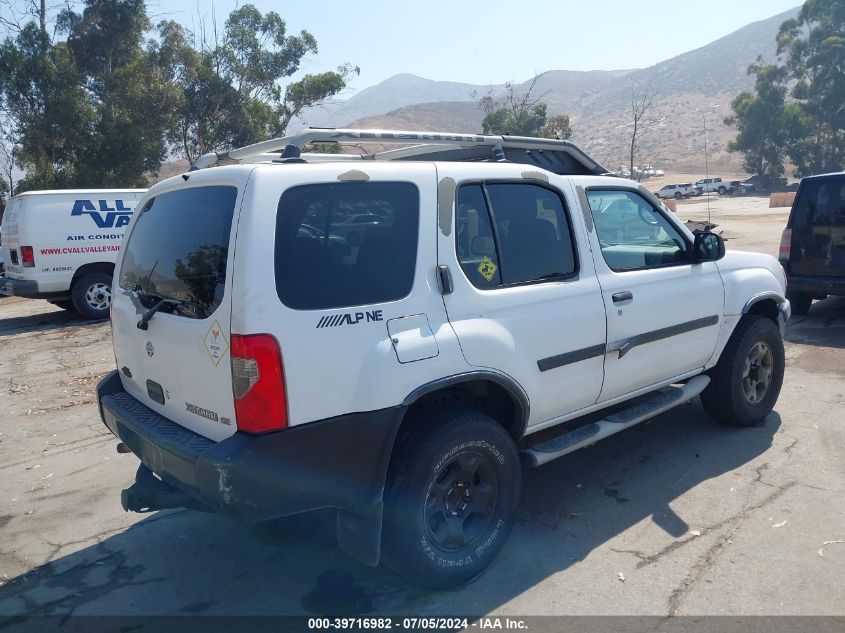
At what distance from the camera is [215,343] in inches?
114

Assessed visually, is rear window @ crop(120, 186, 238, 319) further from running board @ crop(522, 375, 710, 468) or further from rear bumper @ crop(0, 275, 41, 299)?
rear bumper @ crop(0, 275, 41, 299)

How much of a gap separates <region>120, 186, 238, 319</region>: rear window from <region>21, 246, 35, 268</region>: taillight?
8.27m

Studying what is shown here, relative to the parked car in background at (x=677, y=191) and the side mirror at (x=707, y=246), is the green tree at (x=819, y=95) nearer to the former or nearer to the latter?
the parked car in background at (x=677, y=191)

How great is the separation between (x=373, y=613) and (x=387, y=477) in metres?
0.63

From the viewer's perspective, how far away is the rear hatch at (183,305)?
2.91 m

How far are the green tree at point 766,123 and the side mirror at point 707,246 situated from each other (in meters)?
57.1

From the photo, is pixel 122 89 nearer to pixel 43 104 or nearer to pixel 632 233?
pixel 43 104

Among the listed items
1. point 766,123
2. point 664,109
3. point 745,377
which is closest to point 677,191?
point 766,123

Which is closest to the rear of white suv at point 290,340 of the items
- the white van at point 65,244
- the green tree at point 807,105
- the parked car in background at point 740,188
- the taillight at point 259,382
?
the taillight at point 259,382

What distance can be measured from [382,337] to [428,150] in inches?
73.3

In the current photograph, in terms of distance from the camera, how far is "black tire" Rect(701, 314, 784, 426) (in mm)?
5023

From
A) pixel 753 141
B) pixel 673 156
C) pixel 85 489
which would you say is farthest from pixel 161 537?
pixel 673 156

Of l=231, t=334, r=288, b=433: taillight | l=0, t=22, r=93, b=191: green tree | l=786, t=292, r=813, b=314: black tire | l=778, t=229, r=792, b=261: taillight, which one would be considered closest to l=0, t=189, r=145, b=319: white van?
l=231, t=334, r=288, b=433: taillight

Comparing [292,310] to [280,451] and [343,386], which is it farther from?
[280,451]
